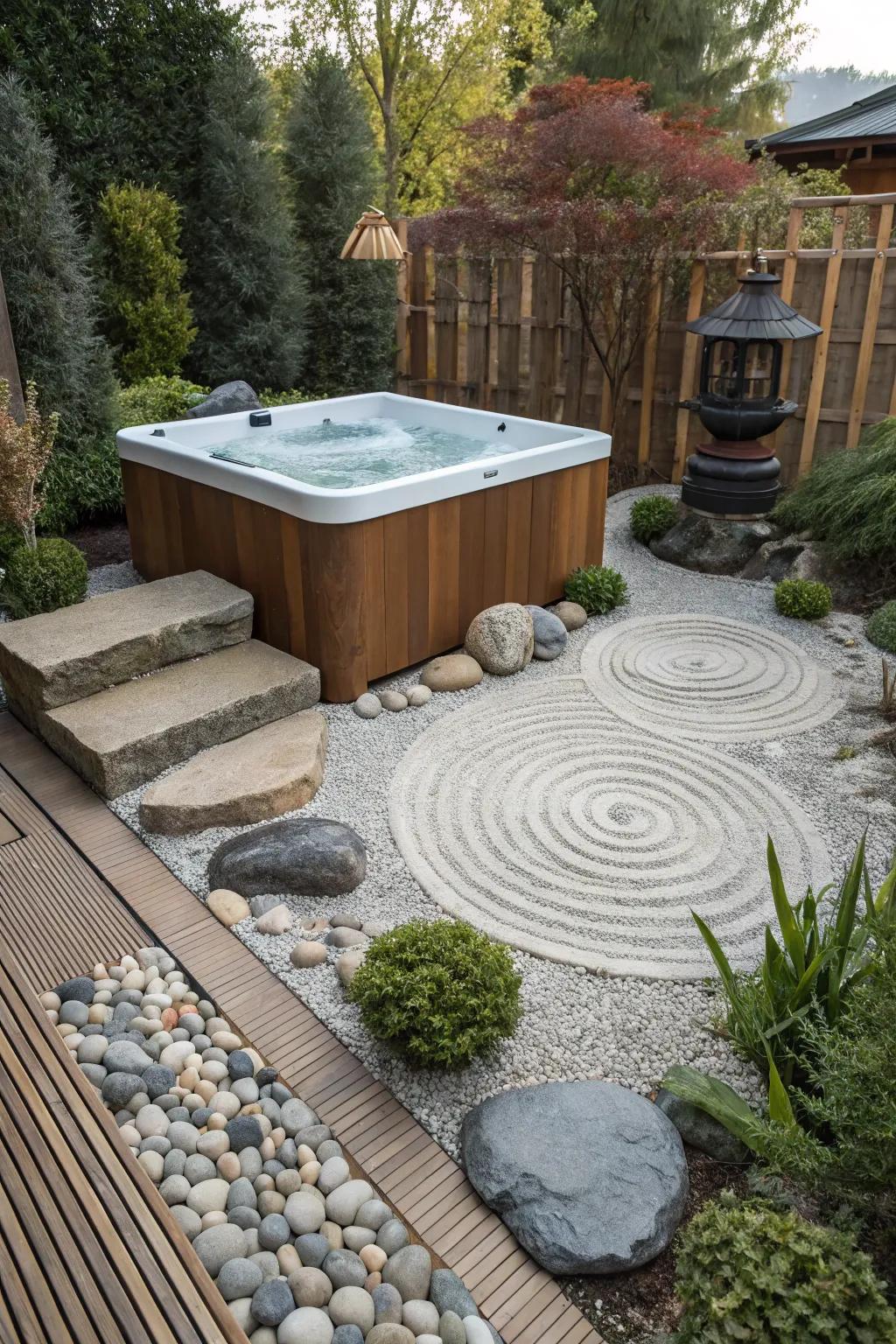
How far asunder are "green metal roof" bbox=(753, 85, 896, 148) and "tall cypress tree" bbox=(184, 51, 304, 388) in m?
5.72

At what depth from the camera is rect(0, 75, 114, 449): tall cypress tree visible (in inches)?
242

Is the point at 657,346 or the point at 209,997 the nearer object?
the point at 209,997

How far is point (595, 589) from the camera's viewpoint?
5590 mm

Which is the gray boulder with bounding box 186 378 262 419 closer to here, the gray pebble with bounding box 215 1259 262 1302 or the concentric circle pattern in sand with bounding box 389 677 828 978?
the concentric circle pattern in sand with bounding box 389 677 828 978

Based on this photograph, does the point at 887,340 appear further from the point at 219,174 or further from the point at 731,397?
the point at 219,174

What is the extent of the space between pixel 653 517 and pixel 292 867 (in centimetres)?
416

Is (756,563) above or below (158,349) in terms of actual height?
below

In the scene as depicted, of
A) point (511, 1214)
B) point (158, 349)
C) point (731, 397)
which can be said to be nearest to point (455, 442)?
point (731, 397)

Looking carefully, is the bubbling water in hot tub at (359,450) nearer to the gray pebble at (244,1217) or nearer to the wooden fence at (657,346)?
the wooden fence at (657,346)

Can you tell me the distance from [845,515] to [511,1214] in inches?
179

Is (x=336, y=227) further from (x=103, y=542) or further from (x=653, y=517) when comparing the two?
(x=653, y=517)

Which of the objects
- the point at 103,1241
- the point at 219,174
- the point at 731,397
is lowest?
the point at 103,1241

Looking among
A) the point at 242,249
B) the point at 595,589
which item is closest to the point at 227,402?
the point at 242,249

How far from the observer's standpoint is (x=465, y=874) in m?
3.37
